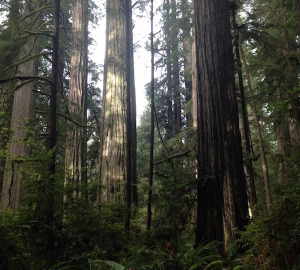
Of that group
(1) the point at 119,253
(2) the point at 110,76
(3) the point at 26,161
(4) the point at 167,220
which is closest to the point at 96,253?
(1) the point at 119,253

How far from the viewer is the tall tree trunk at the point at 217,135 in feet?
14.1

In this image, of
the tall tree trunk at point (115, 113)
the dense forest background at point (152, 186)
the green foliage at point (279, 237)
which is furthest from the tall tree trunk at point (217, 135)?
the tall tree trunk at point (115, 113)

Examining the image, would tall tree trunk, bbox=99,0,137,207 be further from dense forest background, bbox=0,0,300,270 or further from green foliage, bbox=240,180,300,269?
green foliage, bbox=240,180,300,269

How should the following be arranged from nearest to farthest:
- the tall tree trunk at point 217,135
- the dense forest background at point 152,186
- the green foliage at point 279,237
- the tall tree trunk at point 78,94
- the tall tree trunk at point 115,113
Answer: the green foliage at point 279,237, the dense forest background at point 152,186, the tall tree trunk at point 217,135, the tall tree trunk at point 115,113, the tall tree trunk at point 78,94

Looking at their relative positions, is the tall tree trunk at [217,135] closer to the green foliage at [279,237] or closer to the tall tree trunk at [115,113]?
the green foliage at [279,237]

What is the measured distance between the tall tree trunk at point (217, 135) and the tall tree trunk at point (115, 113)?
195 cm

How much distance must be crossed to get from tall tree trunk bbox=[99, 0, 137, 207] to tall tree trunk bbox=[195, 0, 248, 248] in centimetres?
195

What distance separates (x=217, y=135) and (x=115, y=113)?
3574 millimetres

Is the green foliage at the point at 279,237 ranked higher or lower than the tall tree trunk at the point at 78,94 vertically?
lower

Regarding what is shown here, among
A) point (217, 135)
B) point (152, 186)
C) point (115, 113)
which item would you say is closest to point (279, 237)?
point (217, 135)

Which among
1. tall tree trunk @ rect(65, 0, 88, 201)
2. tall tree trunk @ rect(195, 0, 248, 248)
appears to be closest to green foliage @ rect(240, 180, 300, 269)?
tall tree trunk @ rect(195, 0, 248, 248)

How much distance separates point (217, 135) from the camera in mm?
4742

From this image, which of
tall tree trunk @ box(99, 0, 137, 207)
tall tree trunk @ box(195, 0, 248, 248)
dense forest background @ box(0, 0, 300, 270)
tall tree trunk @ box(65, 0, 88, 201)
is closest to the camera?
dense forest background @ box(0, 0, 300, 270)

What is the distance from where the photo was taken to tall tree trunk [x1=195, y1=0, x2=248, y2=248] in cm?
429
